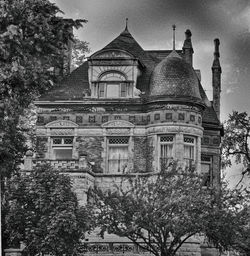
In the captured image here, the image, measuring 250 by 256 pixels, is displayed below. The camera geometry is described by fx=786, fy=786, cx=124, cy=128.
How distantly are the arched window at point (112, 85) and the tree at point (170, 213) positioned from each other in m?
8.11

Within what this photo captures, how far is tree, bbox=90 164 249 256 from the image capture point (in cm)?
3356

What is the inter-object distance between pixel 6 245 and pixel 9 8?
1896 cm

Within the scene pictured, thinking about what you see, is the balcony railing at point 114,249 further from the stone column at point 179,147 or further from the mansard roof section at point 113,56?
the mansard roof section at point 113,56

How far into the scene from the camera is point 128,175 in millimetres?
37594

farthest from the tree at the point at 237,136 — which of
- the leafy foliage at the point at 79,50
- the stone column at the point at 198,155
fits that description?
the leafy foliage at the point at 79,50

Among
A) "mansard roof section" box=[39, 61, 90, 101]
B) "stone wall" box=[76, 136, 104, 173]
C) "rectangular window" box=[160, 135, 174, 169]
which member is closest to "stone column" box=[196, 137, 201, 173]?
"rectangular window" box=[160, 135, 174, 169]

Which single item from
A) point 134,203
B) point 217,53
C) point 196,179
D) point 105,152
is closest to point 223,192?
point 196,179

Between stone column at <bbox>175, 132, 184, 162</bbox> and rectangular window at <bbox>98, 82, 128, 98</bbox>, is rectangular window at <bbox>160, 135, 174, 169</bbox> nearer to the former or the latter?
stone column at <bbox>175, 132, 184, 162</bbox>

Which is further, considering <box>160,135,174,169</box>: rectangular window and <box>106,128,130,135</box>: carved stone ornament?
<box>106,128,130,135</box>: carved stone ornament

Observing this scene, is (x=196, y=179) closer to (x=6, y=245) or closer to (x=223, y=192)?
(x=223, y=192)

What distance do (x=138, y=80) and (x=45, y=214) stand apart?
12.1m

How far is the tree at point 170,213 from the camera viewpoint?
110 feet

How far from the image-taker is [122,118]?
4181 centimetres

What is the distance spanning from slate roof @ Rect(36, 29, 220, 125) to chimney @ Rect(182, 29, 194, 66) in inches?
12.7
